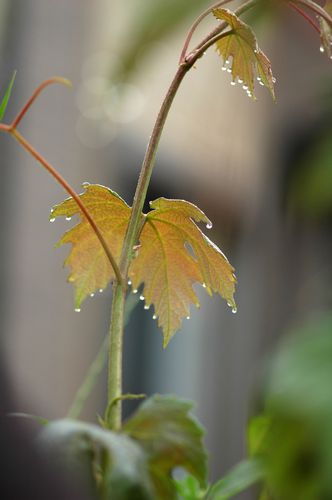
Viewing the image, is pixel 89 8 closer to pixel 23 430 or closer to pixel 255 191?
pixel 255 191

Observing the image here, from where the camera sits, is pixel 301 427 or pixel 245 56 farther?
pixel 245 56

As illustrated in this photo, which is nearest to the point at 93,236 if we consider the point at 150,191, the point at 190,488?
the point at 190,488

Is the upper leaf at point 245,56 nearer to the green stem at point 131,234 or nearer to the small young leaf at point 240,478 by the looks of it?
the green stem at point 131,234

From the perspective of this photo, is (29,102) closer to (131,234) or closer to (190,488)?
(131,234)

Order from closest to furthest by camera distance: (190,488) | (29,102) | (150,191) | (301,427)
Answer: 1. (301,427)
2. (29,102)
3. (190,488)
4. (150,191)

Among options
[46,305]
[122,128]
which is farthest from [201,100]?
[46,305]

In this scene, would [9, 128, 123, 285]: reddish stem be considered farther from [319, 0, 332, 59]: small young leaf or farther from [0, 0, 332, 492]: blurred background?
[0, 0, 332, 492]: blurred background
